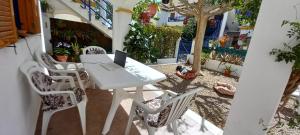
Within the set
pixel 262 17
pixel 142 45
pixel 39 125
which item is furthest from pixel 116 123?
pixel 142 45

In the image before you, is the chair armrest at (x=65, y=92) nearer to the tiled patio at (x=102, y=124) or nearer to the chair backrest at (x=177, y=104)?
the tiled patio at (x=102, y=124)

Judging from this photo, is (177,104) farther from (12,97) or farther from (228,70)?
(228,70)

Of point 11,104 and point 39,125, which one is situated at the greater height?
point 11,104

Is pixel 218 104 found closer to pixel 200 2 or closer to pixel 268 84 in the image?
pixel 268 84

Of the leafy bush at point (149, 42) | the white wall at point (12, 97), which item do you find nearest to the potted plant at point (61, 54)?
the leafy bush at point (149, 42)

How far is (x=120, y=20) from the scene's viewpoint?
5.51m

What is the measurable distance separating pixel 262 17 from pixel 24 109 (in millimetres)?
2718

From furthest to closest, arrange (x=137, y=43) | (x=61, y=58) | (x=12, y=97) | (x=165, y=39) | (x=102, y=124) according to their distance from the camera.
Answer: (x=165, y=39) → (x=137, y=43) → (x=61, y=58) → (x=102, y=124) → (x=12, y=97)

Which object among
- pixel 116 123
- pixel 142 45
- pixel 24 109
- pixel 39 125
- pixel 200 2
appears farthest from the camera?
pixel 142 45

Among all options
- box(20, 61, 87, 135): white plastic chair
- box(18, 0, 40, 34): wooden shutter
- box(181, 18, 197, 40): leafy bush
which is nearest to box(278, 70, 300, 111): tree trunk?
box(20, 61, 87, 135): white plastic chair

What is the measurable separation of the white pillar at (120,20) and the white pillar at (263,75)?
4.32 m

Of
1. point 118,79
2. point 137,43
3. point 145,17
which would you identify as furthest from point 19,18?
point 145,17

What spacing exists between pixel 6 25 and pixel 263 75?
7.85 feet

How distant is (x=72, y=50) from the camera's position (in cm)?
609
